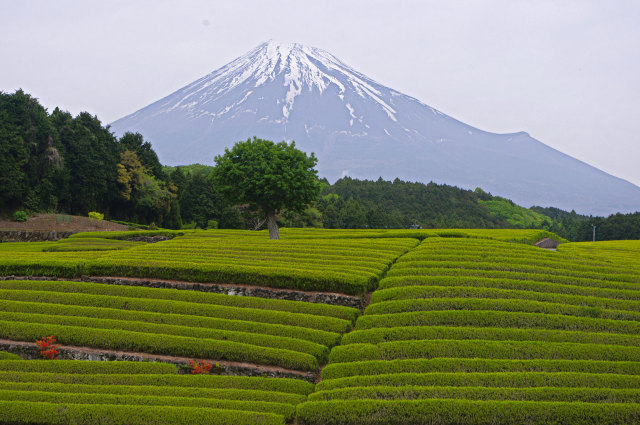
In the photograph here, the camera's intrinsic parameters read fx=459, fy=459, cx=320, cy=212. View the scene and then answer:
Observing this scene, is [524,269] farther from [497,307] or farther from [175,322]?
[175,322]

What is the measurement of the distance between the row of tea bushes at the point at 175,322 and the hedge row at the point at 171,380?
942mm

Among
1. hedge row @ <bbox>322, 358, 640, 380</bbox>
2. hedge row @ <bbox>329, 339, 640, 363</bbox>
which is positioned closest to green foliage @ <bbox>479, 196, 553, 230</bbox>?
hedge row @ <bbox>329, 339, 640, 363</bbox>

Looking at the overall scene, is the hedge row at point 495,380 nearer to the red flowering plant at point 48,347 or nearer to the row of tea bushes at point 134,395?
the row of tea bushes at point 134,395

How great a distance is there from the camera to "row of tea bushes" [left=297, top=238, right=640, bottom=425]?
28.8ft

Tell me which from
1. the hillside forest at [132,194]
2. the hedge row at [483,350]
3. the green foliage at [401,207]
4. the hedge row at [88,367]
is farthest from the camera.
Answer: the green foliage at [401,207]

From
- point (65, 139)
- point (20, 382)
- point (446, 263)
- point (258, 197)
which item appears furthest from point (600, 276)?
point (65, 139)

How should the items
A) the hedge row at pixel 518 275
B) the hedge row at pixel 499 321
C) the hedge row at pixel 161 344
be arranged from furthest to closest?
1. the hedge row at pixel 518 275
2. the hedge row at pixel 499 321
3. the hedge row at pixel 161 344

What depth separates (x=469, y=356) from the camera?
37.2ft

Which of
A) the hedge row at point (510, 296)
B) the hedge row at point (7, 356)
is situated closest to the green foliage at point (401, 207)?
the hedge row at point (510, 296)

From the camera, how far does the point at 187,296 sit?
15.8 metres

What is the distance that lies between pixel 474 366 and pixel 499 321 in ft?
9.80

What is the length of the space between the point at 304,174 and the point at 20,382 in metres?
24.5

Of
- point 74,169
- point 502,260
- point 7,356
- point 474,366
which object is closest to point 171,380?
point 7,356

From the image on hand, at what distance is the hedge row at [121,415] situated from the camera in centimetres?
864
